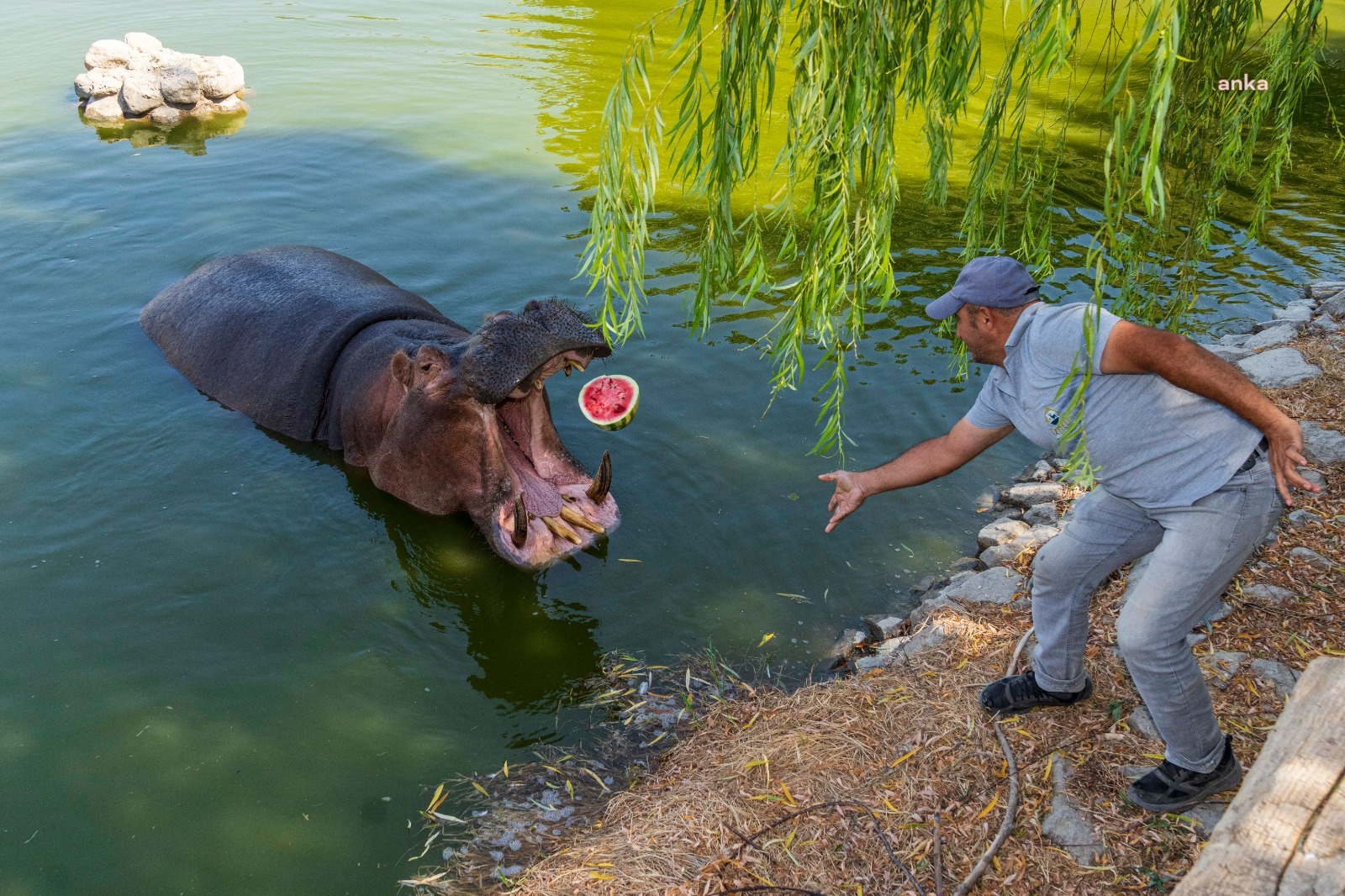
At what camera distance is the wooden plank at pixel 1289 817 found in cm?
247

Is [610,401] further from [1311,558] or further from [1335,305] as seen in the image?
[1335,305]

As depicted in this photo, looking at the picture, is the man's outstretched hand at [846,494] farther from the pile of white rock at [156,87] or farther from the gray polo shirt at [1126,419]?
the pile of white rock at [156,87]

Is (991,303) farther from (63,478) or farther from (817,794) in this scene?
(63,478)

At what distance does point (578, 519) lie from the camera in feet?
21.5

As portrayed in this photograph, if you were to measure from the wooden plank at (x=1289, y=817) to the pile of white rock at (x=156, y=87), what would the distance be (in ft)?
50.1

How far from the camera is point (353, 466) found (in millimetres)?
7477

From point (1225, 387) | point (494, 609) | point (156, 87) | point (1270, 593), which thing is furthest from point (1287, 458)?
point (156, 87)

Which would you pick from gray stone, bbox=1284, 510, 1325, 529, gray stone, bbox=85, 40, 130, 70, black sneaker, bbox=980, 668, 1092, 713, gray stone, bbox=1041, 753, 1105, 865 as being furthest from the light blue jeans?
gray stone, bbox=85, 40, 130, 70

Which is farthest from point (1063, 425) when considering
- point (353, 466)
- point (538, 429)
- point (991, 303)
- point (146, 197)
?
point (146, 197)

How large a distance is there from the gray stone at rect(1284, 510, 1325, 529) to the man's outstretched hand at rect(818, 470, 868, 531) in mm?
2824

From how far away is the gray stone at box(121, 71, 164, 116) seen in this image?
14281 mm

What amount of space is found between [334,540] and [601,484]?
1.91 metres

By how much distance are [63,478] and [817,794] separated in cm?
586

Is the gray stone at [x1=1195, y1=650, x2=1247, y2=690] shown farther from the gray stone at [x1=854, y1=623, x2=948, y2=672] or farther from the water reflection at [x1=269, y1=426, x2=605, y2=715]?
the water reflection at [x1=269, y1=426, x2=605, y2=715]
